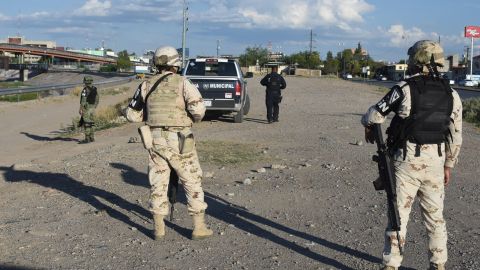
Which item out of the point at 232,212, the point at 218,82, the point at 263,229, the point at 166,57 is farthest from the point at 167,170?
the point at 218,82

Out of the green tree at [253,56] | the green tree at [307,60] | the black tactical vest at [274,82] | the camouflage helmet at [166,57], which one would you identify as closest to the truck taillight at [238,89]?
the black tactical vest at [274,82]

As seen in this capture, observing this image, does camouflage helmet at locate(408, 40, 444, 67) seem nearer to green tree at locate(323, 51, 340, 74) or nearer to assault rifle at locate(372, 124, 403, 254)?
assault rifle at locate(372, 124, 403, 254)

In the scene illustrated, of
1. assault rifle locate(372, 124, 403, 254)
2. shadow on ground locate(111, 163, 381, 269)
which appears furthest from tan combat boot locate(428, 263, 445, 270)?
shadow on ground locate(111, 163, 381, 269)

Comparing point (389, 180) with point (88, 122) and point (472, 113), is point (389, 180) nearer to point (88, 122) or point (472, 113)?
point (88, 122)

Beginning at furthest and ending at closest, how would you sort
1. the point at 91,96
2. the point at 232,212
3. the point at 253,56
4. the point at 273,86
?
the point at 253,56, the point at 273,86, the point at 91,96, the point at 232,212

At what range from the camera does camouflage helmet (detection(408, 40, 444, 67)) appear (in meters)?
4.84

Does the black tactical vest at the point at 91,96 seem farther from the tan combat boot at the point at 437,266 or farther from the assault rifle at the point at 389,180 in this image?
the tan combat boot at the point at 437,266

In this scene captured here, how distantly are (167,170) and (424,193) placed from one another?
2501 mm

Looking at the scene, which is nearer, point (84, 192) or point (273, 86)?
point (84, 192)

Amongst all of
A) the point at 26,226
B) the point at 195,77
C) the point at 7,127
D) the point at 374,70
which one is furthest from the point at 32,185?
the point at 374,70

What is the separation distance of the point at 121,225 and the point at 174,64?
1934 mm

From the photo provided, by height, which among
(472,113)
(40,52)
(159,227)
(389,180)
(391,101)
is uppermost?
(40,52)

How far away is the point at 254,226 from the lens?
22.7 ft

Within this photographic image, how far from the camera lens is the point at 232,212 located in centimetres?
755
